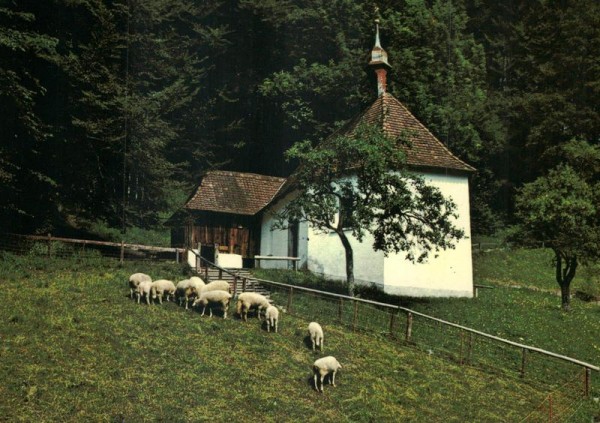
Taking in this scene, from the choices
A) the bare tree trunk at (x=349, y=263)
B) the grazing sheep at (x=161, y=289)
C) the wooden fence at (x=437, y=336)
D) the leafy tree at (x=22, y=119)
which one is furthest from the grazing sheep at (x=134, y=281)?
the bare tree trunk at (x=349, y=263)

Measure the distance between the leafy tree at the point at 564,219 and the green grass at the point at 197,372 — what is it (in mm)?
12493

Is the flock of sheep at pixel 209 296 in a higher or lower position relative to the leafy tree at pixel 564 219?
lower

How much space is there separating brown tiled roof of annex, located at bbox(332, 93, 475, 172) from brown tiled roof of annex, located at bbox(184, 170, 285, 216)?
326 inches

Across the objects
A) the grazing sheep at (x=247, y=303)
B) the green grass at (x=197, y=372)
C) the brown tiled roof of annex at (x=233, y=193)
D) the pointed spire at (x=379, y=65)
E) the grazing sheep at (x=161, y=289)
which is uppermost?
the pointed spire at (x=379, y=65)

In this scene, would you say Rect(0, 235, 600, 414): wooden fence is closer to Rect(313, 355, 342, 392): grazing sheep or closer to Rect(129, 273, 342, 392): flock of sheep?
Rect(129, 273, 342, 392): flock of sheep

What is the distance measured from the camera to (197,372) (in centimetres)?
1507

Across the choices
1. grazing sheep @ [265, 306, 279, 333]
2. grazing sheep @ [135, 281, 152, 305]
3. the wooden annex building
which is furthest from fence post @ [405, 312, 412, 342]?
the wooden annex building

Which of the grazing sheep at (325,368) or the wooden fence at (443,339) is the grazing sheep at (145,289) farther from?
the grazing sheep at (325,368)

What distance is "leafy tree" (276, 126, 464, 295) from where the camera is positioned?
2372 cm

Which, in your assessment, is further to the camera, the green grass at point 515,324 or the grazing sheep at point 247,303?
the green grass at point 515,324

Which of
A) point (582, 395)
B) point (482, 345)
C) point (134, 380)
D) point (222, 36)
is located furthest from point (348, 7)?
point (134, 380)

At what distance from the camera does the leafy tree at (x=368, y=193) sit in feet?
77.8

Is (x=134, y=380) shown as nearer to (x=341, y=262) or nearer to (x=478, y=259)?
(x=341, y=262)

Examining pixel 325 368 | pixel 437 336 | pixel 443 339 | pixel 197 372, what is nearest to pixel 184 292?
pixel 197 372
